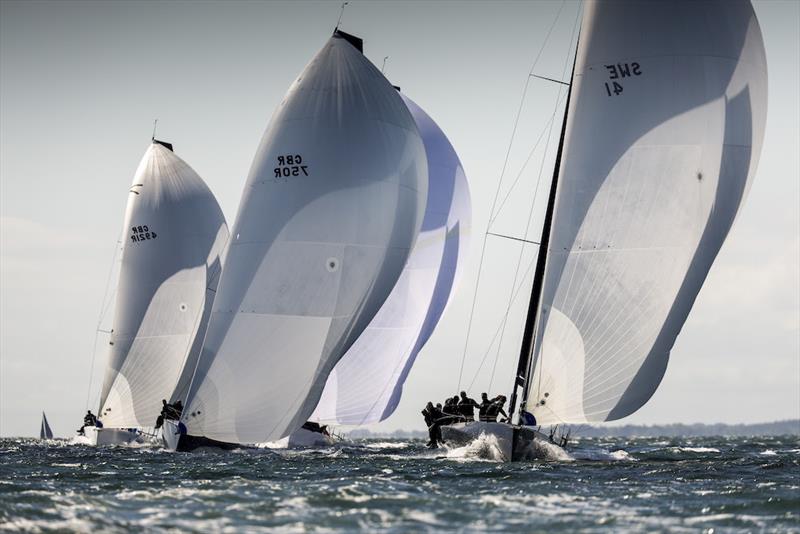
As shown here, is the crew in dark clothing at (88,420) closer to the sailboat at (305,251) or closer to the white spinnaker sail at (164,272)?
the white spinnaker sail at (164,272)

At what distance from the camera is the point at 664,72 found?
2700 centimetres

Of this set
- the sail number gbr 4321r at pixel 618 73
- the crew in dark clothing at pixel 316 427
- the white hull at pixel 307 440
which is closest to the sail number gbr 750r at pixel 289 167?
the sail number gbr 4321r at pixel 618 73

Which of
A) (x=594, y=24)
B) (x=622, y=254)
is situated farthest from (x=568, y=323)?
(x=594, y=24)

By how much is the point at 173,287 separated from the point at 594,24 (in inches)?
882

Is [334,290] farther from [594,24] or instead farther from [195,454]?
[594,24]

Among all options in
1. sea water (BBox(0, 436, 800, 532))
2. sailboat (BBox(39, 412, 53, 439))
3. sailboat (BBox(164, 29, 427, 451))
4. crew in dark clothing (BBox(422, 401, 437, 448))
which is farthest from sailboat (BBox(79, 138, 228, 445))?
sailboat (BBox(39, 412, 53, 439))

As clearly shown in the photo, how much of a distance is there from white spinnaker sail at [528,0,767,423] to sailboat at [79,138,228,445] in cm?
2007

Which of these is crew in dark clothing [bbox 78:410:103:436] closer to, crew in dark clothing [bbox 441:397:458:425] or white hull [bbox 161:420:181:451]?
white hull [bbox 161:420:181:451]

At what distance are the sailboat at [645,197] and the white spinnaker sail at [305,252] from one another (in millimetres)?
5271

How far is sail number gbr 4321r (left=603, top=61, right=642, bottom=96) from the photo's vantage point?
27312 millimetres

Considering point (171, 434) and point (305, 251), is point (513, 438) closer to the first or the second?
point (305, 251)

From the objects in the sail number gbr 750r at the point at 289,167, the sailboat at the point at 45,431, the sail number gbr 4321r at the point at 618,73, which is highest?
the sail number gbr 4321r at the point at 618,73

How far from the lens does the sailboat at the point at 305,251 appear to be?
99.9ft

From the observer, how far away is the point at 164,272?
148 ft
